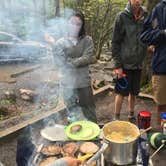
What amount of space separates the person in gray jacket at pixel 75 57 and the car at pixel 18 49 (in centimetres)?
554

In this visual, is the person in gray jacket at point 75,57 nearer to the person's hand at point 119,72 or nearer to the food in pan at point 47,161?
the person's hand at point 119,72

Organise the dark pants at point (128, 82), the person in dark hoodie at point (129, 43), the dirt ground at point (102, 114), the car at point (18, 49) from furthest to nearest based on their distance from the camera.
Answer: the car at point (18, 49) → the dark pants at point (128, 82) → the person in dark hoodie at point (129, 43) → the dirt ground at point (102, 114)

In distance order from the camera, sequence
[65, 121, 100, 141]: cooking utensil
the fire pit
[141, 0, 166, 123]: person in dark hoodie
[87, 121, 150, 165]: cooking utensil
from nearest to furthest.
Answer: [87, 121, 150, 165]: cooking utensil < the fire pit < [65, 121, 100, 141]: cooking utensil < [141, 0, 166, 123]: person in dark hoodie

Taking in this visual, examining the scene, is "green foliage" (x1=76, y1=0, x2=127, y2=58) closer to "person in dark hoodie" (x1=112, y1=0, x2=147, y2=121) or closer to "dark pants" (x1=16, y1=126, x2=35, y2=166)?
"person in dark hoodie" (x1=112, y1=0, x2=147, y2=121)

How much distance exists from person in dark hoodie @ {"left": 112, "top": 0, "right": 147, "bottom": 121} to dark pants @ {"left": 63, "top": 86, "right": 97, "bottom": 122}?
0.63 m

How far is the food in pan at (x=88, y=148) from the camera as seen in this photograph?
10.6 ft

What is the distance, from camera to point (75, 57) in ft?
16.5

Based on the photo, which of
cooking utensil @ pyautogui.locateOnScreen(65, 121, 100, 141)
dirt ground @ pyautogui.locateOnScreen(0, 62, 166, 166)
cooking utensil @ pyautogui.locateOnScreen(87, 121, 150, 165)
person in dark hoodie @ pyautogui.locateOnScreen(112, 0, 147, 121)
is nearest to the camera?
cooking utensil @ pyautogui.locateOnScreen(87, 121, 150, 165)

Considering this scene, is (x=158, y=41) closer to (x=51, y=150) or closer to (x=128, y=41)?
(x=128, y=41)

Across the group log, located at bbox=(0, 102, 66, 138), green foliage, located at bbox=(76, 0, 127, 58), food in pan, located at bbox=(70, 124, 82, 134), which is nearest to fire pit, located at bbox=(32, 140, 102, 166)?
food in pan, located at bbox=(70, 124, 82, 134)

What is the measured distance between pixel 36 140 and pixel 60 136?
31cm

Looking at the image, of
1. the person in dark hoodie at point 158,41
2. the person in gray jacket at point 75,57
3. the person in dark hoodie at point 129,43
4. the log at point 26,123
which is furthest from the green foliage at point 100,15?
the person in dark hoodie at point 158,41

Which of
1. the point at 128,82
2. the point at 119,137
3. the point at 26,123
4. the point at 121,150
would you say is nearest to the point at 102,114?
the point at 128,82

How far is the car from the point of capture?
11.6 m
